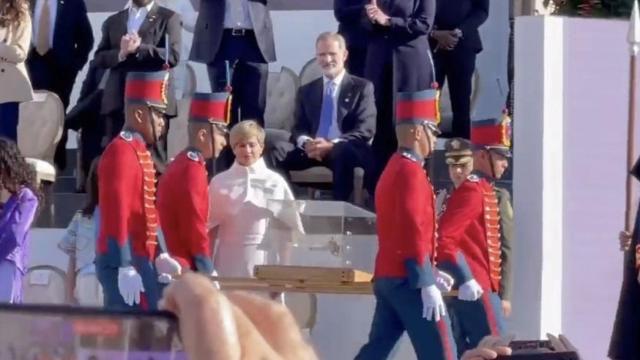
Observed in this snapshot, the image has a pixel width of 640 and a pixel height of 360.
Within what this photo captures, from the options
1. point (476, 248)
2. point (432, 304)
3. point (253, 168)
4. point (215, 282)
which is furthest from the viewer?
point (253, 168)

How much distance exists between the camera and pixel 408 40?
875cm

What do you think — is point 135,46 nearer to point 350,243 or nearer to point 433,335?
point 350,243

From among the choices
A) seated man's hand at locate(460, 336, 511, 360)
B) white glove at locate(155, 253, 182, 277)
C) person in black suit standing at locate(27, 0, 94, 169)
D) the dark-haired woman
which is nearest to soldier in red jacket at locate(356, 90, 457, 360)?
white glove at locate(155, 253, 182, 277)

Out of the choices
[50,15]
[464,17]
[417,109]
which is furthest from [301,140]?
[50,15]

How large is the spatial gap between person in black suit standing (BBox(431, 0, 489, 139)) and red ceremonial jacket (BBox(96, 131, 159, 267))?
7.35 ft

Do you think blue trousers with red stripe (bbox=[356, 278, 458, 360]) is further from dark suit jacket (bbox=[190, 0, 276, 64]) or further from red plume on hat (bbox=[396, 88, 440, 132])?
dark suit jacket (bbox=[190, 0, 276, 64])

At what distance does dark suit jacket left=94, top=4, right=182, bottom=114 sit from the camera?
8859 millimetres

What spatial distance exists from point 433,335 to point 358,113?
1.56 meters

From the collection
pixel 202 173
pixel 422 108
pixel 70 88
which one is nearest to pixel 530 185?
pixel 422 108

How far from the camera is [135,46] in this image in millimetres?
8836

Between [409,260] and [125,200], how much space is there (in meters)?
1.25

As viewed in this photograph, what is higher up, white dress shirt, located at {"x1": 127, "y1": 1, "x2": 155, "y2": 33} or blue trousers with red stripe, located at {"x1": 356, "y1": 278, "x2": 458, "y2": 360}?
white dress shirt, located at {"x1": 127, "y1": 1, "x2": 155, "y2": 33}

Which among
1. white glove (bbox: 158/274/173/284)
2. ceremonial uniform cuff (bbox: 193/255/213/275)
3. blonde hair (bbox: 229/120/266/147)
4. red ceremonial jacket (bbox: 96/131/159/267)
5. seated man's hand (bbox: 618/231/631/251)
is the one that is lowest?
white glove (bbox: 158/274/173/284)

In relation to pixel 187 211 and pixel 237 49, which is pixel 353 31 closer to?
pixel 237 49
